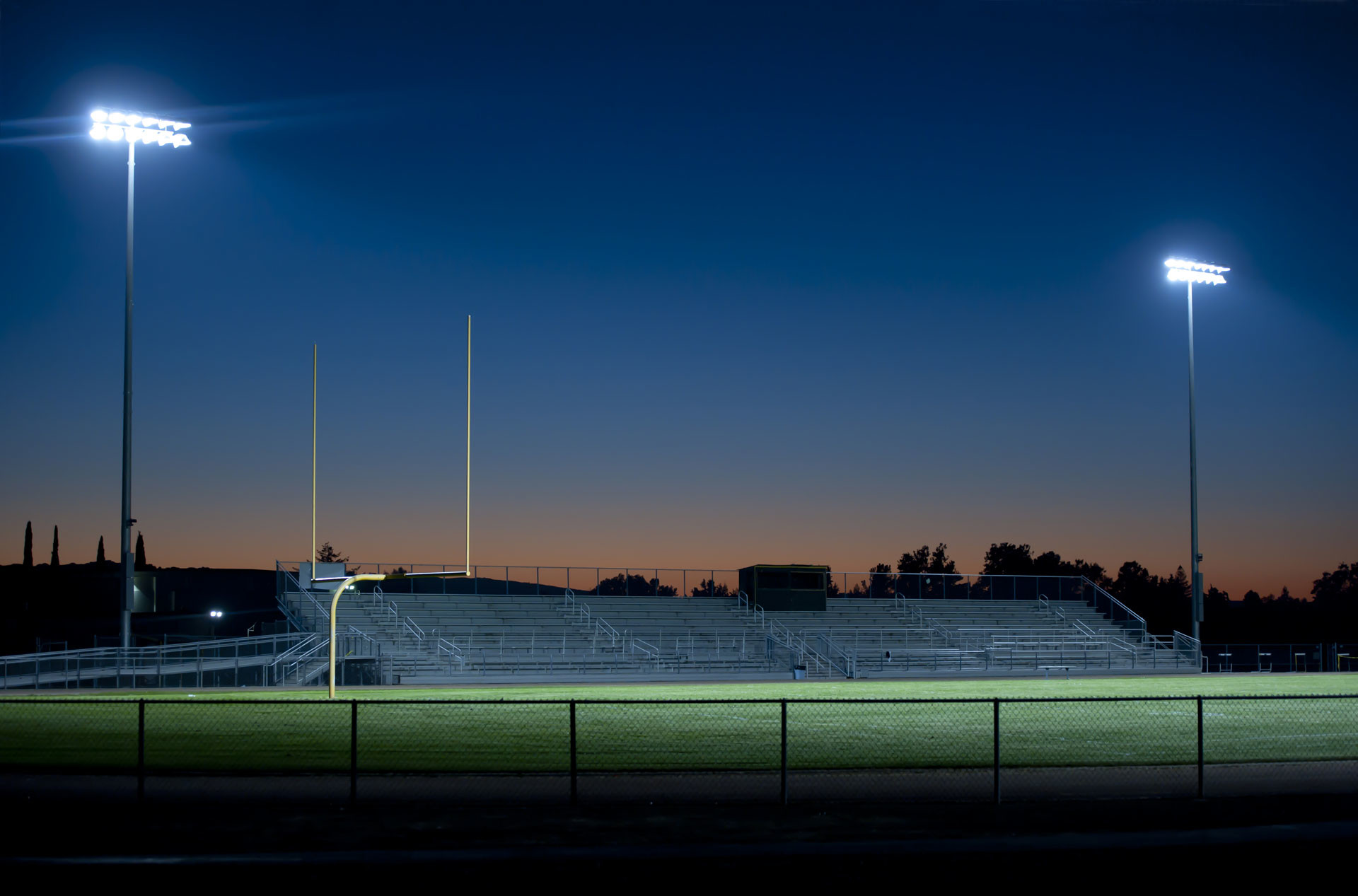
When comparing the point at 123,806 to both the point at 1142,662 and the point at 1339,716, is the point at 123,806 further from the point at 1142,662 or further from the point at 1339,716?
the point at 1142,662

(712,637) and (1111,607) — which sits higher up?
(1111,607)

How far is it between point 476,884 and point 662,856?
152 cm

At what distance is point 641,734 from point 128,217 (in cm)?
2123

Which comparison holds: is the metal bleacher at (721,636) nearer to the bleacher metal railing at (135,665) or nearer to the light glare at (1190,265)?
the bleacher metal railing at (135,665)

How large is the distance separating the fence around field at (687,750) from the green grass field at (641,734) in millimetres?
77

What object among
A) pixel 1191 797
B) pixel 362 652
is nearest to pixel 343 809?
pixel 1191 797

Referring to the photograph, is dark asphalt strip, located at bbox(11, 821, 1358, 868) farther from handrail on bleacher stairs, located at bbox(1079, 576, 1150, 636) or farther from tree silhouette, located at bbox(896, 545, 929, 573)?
tree silhouette, located at bbox(896, 545, 929, 573)

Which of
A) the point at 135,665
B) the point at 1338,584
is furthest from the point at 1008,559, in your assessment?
the point at 135,665

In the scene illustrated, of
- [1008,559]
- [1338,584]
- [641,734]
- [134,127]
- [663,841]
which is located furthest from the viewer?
[1338,584]

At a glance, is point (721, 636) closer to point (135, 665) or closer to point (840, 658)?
point (840, 658)

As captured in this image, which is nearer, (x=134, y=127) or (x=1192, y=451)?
(x=134, y=127)

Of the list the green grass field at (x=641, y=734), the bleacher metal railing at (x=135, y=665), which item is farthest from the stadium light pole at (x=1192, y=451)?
the bleacher metal railing at (x=135, y=665)

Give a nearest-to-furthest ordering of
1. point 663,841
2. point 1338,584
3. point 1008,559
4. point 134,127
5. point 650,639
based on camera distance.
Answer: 1. point 663,841
2. point 134,127
3. point 650,639
4. point 1008,559
5. point 1338,584

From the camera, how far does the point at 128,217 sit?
3069 centimetres
